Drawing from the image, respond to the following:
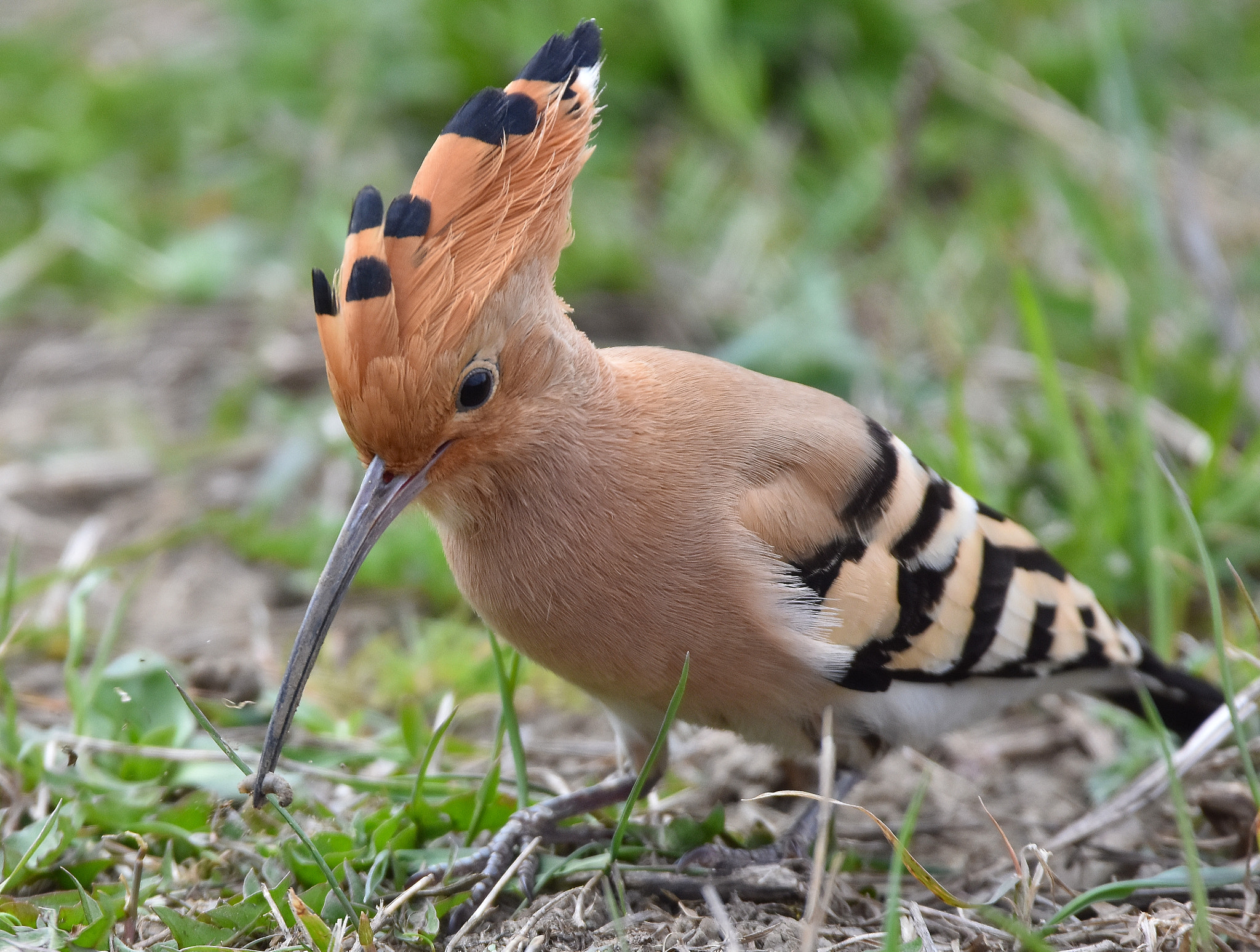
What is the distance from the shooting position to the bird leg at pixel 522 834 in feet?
7.08

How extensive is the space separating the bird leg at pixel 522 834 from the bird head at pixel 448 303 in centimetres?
38

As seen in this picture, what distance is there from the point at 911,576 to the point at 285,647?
163cm

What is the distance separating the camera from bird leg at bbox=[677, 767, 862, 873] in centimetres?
227

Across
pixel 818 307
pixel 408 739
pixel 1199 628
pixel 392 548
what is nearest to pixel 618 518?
pixel 408 739

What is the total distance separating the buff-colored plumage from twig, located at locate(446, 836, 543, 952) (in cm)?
30

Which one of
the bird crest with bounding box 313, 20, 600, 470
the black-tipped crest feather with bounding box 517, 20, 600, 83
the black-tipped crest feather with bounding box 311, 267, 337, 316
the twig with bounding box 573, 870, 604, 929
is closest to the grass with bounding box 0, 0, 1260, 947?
the twig with bounding box 573, 870, 604, 929

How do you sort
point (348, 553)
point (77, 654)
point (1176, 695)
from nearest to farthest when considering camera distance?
Answer: point (348, 553) < point (77, 654) < point (1176, 695)

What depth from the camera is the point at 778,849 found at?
2400mm

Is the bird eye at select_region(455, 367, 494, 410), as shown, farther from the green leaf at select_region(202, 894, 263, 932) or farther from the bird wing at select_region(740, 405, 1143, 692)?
the green leaf at select_region(202, 894, 263, 932)

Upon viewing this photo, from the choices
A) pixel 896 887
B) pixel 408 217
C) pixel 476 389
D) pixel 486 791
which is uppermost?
pixel 408 217

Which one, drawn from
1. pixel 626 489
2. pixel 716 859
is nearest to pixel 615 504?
pixel 626 489

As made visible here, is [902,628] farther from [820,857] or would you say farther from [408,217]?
[408,217]

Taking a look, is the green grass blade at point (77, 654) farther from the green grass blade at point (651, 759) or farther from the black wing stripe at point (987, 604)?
the black wing stripe at point (987, 604)

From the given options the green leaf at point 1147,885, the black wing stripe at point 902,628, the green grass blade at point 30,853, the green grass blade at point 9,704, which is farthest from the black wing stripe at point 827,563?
the green grass blade at point 9,704
